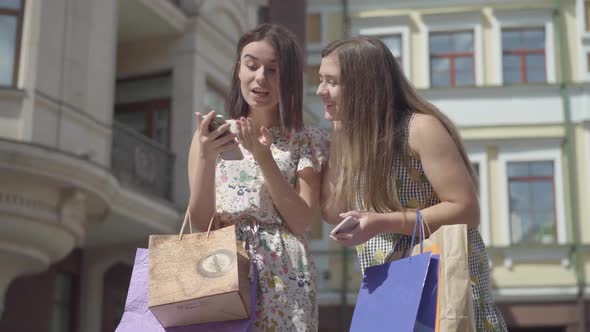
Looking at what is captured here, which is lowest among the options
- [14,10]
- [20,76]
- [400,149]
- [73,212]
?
[400,149]

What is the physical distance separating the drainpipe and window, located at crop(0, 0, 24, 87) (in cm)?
1568

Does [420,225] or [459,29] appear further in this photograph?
[459,29]

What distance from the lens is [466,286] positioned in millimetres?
3391

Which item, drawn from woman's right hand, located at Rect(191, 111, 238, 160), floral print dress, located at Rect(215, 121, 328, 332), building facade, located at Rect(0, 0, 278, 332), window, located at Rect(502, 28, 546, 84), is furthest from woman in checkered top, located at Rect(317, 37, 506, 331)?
window, located at Rect(502, 28, 546, 84)

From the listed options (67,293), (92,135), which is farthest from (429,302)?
(67,293)

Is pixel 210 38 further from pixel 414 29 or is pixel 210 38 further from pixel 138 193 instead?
pixel 414 29

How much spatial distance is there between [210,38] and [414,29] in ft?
36.8

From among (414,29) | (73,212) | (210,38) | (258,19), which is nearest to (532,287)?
(414,29)

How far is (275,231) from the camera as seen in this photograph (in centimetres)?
418

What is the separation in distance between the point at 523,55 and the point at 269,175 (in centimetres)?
2360

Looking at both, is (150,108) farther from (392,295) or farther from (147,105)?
(392,295)

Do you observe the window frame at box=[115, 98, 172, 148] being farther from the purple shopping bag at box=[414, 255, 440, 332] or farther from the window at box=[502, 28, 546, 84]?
the purple shopping bag at box=[414, 255, 440, 332]

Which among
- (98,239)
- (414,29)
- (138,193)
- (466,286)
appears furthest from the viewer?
(414,29)

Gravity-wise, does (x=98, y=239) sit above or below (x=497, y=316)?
above
